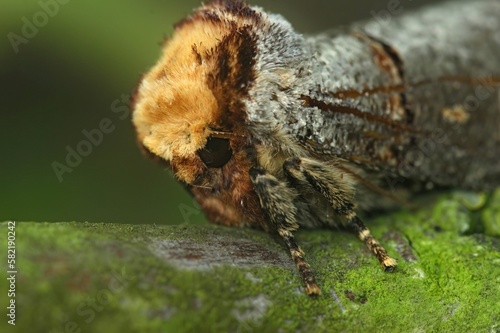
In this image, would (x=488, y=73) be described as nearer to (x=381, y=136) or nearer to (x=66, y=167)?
(x=381, y=136)

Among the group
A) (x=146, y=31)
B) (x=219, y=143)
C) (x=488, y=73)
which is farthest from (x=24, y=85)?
(x=488, y=73)

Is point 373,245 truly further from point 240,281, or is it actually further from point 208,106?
point 208,106

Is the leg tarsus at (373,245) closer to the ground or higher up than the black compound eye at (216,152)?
closer to the ground

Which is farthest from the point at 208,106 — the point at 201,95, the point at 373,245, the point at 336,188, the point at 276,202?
the point at 373,245

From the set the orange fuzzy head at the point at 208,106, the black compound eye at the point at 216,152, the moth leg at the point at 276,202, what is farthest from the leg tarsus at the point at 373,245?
the black compound eye at the point at 216,152

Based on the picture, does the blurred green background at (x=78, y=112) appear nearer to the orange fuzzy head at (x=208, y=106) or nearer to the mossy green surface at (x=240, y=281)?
the orange fuzzy head at (x=208, y=106)

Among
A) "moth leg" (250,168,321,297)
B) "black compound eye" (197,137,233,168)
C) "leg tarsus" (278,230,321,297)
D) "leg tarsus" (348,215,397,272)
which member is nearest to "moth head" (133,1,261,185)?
"black compound eye" (197,137,233,168)

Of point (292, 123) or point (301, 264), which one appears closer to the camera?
point (301, 264)
